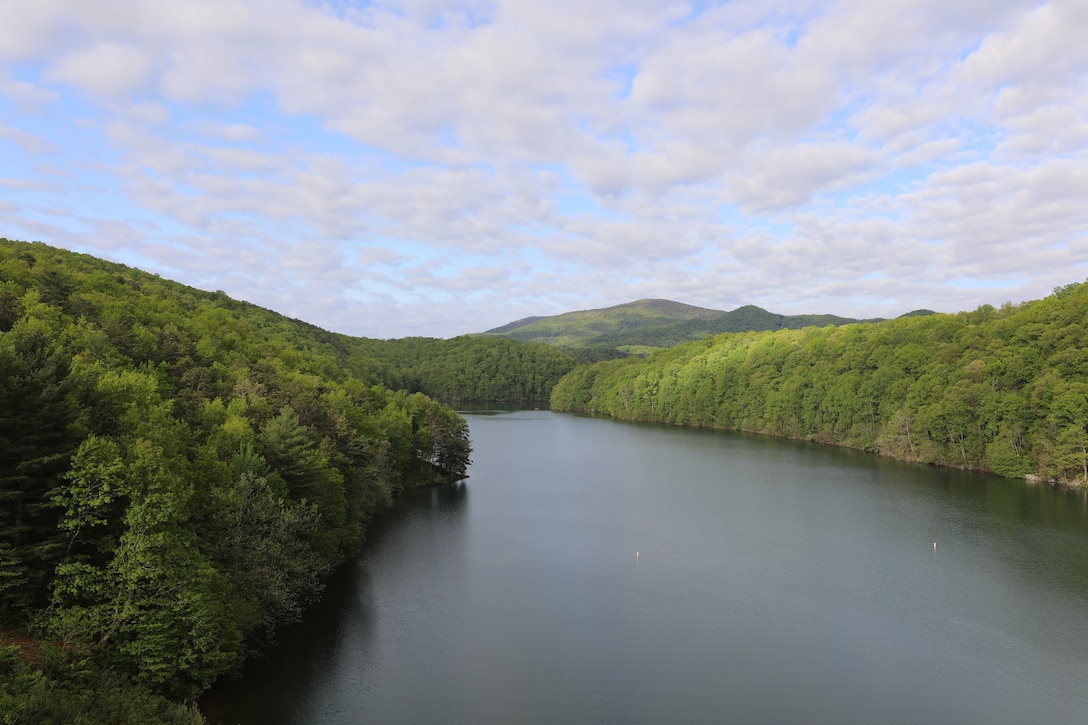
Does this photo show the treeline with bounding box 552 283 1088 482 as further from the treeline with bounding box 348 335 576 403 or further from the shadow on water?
the shadow on water

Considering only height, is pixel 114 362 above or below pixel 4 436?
above

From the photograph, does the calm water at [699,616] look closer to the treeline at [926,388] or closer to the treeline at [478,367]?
the treeline at [926,388]

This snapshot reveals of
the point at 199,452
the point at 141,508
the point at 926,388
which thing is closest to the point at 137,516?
the point at 141,508

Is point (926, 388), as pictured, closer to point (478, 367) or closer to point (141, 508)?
point (141, 508)

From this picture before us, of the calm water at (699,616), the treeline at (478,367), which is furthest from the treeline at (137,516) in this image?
the treeline at (478,367)

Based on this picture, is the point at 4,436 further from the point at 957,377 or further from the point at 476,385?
the point at 476,385

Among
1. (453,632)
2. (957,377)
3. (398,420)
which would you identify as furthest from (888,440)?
(453,632)

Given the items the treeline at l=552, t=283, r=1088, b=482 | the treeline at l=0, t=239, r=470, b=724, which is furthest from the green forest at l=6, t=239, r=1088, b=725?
the treeline at l=552, t=283, r=1088, b=482
